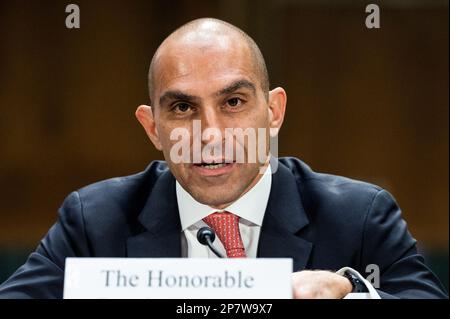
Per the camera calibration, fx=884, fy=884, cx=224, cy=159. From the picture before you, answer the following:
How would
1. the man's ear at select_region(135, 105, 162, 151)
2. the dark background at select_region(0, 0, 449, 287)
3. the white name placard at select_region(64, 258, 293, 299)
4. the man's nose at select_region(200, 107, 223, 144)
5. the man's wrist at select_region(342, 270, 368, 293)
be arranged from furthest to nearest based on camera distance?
1. the dark background at select_region(0, 0, 449, 287)
2. the man's ear at select_region(135, 105, 162, 151)
3. the man's nose at select_region(200, 107, 223, 144)
4. the man's wrist at select_region(342, 270, 368, 293)
5. the white name placard at select_region(64, 258, 293, 299)

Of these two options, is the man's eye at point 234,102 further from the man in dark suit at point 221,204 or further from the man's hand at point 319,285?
the man's hand at point 319,285

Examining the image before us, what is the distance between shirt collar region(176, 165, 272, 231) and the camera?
2.26 metres

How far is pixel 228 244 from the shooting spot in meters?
2.15

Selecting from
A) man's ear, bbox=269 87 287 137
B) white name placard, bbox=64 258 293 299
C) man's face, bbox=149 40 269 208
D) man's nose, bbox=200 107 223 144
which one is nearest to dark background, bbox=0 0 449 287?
man's ear, bbox=269 87 287 137

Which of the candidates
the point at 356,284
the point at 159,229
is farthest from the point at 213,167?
the point at 356,284

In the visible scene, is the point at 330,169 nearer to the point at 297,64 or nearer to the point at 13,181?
the point at 297,64

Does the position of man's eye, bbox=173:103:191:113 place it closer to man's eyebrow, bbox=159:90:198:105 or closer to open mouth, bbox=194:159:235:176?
man's eyebrow, bbox=159:90:198:105

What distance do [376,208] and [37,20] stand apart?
237 centimetres

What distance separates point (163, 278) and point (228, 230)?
0.55 meters

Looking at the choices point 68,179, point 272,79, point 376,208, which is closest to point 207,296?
point 376,208

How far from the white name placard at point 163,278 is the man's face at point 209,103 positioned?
0.49 metres

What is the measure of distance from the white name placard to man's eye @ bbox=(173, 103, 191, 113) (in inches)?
22.6

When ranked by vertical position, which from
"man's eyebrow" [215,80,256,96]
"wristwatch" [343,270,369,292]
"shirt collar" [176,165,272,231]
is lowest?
"wristwatch" [343,270,369,292]

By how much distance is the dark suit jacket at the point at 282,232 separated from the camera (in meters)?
2.20
